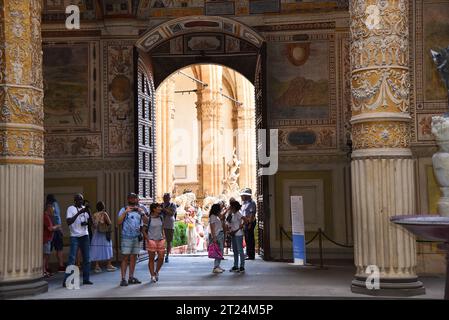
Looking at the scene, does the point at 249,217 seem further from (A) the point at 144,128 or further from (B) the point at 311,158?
(A) the point at 144,128

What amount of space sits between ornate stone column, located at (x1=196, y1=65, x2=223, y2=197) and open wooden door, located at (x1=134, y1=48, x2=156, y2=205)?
1772cm

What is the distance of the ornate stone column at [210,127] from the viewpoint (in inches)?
1367

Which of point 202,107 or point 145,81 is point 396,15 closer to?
point 145,81

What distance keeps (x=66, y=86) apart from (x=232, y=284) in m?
7.14

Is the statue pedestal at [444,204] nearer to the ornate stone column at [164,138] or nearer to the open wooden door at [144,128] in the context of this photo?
the open wooden door at [144,128]

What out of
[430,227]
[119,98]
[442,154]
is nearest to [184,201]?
[119,98]

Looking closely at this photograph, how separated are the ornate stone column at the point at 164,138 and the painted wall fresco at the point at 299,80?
15054 millimetres

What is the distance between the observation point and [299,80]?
1609cm

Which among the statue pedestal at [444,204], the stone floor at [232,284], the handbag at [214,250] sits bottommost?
the stone floor at [232,284]

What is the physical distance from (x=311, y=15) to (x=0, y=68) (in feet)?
26.8

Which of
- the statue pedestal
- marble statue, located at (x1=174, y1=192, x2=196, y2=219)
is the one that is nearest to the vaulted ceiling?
the statue pedestal

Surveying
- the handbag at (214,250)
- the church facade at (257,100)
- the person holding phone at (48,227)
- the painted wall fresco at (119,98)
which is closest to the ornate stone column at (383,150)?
the handbag at (214,250)

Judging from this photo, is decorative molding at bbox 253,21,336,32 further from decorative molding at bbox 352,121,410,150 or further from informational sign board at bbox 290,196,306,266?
decorative molding at bbox 352,121,410,150

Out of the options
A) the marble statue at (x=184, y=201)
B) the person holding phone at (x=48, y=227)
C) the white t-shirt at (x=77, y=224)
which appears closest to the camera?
the white t-shirt at (x=77, y=224)
